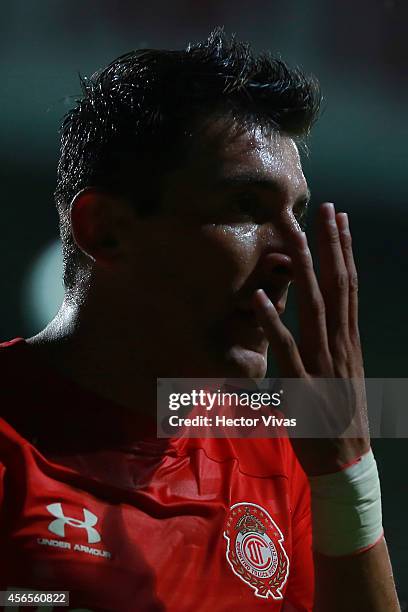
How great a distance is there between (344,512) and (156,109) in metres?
0.93

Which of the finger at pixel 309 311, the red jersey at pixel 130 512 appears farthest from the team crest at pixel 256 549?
the finger at pixel 309 311

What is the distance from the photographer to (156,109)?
1.79 m

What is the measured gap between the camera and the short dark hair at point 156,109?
177cm

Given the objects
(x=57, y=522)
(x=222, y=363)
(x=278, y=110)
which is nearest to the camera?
(x=57, y=522)

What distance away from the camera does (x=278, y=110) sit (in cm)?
184

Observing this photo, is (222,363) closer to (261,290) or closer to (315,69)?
(261,290)

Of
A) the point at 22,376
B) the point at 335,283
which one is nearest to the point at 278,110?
the point at 335,283

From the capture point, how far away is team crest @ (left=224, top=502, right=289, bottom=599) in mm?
1673

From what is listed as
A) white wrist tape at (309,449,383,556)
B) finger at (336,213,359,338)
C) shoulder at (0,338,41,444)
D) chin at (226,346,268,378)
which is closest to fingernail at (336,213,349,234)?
finger at (336,213,359,338)

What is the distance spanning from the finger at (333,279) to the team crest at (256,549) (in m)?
0.44

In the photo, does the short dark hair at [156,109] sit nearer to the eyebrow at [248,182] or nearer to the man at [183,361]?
the man at [183,361]

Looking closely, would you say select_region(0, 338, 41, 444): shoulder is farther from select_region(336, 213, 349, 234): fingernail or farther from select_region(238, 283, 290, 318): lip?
select_region(336, 213, 349, 234): fingernail

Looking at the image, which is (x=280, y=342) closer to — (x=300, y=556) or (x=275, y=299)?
(x=275, y=299)

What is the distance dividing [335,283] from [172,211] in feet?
1.23
